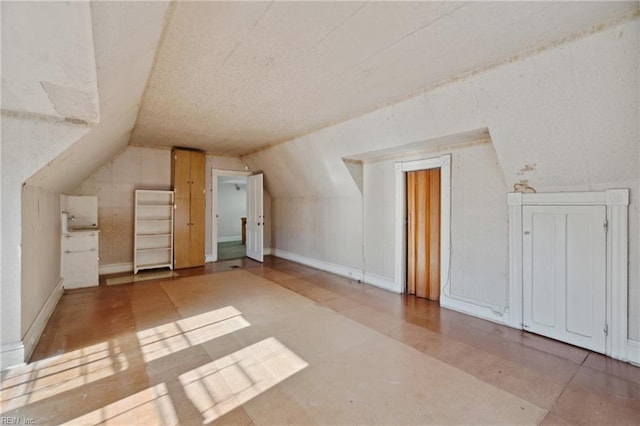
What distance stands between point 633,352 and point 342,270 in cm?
383

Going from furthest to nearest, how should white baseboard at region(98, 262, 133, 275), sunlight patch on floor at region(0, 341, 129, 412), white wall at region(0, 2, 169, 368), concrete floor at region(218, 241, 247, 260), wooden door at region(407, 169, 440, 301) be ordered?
concrete floor at region(218, 241, 247, 260)
white baseboard at region(98, 262, 133, 275)
wooden door at region(407, 169, 440, 301)
sunlight patch on floor at region(0, 341, 129, 412)
white wall at region(0, 2, 169, 368)

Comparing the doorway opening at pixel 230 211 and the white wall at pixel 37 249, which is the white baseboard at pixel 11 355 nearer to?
the white wall at pixel 37 249

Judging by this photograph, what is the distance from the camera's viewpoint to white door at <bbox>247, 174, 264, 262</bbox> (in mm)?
6652

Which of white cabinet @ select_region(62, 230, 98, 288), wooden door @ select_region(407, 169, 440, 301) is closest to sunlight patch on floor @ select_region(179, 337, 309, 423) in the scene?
wooden door @ select_region(407, 169, 440, 301)

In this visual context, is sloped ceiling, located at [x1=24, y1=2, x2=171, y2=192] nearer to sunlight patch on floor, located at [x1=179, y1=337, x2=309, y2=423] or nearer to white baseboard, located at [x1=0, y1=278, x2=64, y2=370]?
white baseboard, located at [x1=0, y1=278, x2=64, y2=370]

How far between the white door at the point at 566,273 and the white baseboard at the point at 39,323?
4823mm

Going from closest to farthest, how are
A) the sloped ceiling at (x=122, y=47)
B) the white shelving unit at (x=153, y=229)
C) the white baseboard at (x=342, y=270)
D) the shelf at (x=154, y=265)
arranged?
the sloped ceiling at (x=122, y=47), the white baseboard at (x=342, y=270), the shelf at (x=154, y=265), the white shelving unit at (x=153, y=229)

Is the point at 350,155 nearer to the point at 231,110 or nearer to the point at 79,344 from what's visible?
the point at 231,110

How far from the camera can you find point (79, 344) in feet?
9.27

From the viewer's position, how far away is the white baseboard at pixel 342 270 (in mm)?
4763

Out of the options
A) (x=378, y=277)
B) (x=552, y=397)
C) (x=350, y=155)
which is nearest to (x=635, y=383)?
(x=552, y=397)

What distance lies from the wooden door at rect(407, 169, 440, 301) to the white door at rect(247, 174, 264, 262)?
11.2 feet

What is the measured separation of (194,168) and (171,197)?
30.2 inches

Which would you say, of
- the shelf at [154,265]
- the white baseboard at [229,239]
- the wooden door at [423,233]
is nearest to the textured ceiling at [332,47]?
the wooden door at [423,233]
